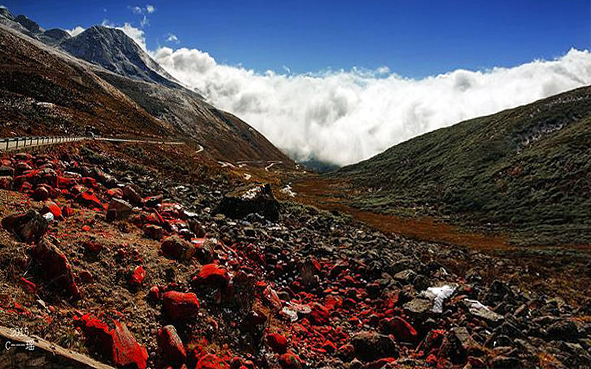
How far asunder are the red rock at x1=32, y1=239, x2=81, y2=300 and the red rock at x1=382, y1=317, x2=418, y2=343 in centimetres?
1199

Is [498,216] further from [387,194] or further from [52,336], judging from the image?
[52,336]

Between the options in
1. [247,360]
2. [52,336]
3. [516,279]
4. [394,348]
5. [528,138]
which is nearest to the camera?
[52,336]

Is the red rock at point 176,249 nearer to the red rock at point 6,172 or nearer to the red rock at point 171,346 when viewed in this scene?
the red rock at point 171,346

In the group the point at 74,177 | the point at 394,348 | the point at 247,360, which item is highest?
the point at 74,177

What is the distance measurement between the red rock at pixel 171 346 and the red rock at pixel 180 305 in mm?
830

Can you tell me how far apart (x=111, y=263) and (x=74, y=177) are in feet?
35.3

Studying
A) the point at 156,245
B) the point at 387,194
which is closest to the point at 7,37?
the point at 387,194

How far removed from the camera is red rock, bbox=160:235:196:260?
1290cm

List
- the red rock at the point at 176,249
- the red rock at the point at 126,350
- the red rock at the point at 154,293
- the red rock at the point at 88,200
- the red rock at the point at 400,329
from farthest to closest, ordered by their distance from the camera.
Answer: the red rock at the point at 88,200 < the red rock at the point at 400,329 < the red rock at the point at 176,249 < the red rock at the point at 154,293 < the red rock at the point at 126,350

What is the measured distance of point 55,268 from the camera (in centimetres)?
884

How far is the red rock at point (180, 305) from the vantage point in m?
9.78

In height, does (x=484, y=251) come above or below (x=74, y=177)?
Result: below

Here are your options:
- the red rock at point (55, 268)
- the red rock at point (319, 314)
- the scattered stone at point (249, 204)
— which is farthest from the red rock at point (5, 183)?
the scattered stone at point (249, 204)

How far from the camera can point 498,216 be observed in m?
75.1
